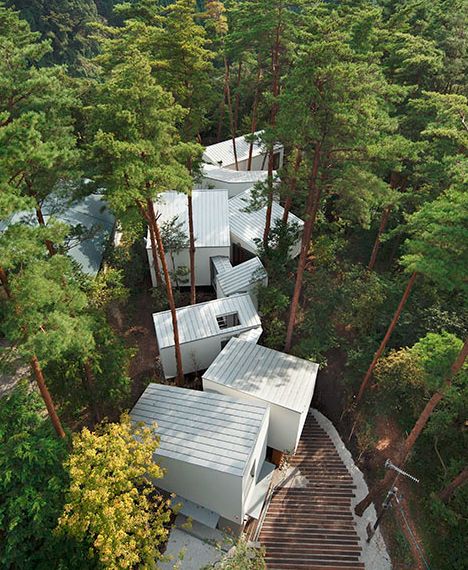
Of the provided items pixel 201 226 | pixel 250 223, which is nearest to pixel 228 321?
pixel 201 226

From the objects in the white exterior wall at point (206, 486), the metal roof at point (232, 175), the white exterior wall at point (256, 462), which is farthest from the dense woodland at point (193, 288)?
the metal roof at point (232, 175)

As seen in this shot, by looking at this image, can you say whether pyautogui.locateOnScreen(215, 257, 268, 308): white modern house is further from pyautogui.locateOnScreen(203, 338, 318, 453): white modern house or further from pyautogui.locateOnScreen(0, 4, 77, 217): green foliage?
pyautogui.locateOnScreen(0, 4, 77, 217): green foliage

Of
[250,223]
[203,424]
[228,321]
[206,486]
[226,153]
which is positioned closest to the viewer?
[206,486]

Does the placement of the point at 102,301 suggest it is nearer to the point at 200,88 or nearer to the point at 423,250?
the point at 200,88

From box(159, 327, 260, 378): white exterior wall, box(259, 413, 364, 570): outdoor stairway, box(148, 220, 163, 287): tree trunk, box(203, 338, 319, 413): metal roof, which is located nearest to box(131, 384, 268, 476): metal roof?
box(203, 338, 319, 413): metal roof

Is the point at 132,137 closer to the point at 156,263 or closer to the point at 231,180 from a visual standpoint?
the point at 156,263

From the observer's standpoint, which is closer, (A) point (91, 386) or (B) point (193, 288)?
(A) point (91, 386)
